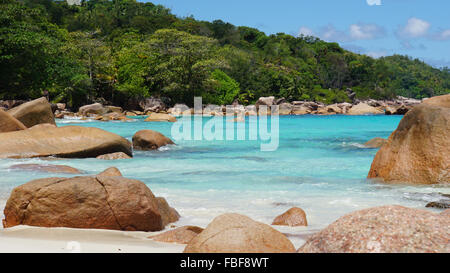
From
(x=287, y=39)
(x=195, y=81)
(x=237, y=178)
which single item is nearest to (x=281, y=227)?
(x=237, y=178)

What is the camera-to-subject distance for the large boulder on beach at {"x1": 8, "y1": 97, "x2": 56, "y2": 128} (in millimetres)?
14703

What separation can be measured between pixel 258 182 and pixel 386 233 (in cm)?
588

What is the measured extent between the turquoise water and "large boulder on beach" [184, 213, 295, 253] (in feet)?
3.16

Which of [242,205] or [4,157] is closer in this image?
[242,205]

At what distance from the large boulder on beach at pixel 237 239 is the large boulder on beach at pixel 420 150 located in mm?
4840

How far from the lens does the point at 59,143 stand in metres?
11.2

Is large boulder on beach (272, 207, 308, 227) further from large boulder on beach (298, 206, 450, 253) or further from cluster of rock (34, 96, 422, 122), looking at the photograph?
cluster of rock (34, 96, 422, 122)

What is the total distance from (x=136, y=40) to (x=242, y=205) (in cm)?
5295

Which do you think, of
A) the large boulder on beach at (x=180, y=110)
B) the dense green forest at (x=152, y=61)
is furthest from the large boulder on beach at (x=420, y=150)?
the large boulder on beach at (x=180, y=110)

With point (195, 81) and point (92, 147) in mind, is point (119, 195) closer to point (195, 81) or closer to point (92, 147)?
point (92, 147)

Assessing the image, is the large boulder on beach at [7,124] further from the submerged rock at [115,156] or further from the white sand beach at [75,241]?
the white sand beach at [75,241]

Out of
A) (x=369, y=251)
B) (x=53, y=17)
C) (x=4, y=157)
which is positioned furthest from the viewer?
(x=53, y=17)

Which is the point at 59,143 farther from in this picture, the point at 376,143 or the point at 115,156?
the point at 376,143

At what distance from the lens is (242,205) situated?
6.38 m
